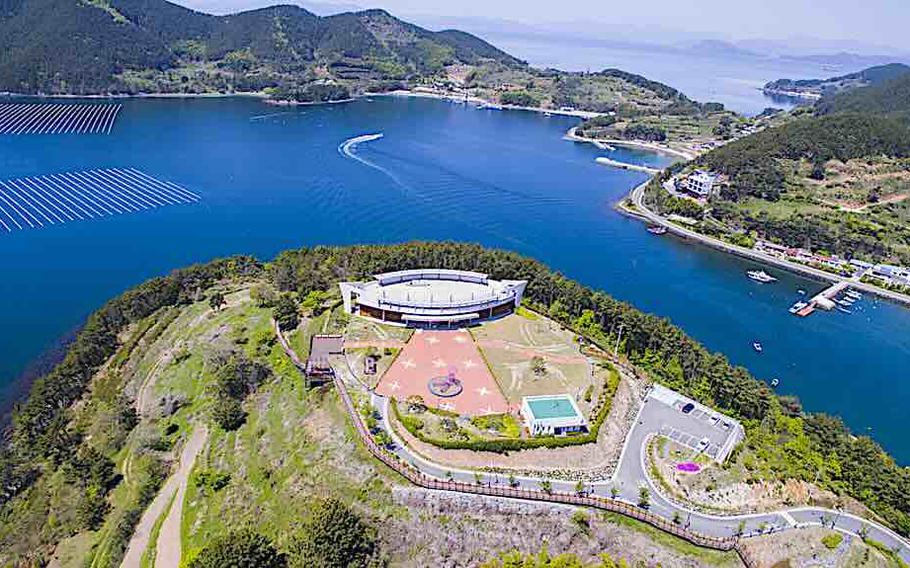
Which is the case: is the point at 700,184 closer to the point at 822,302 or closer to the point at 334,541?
the point at 822,302

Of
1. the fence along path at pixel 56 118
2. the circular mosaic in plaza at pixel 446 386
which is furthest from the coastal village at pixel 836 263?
the fence along path at pixel 56 118

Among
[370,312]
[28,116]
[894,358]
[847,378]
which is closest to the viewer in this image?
[370,312]

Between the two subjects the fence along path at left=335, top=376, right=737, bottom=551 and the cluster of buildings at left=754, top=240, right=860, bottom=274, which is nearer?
the fence along path at left=335, top=376, right=737, bottom=551

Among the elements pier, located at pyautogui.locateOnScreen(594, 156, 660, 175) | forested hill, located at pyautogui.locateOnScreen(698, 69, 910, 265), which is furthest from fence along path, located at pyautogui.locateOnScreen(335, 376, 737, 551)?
pier, located at pyautogui.locateOnScreen(594, 156, 660, 175)

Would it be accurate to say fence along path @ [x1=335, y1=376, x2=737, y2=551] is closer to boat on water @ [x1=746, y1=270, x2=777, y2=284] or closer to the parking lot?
the parking lot

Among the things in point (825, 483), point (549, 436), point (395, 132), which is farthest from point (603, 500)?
point (395, 132)

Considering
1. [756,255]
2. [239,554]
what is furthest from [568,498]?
[756,255]

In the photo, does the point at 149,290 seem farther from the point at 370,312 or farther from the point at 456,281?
the point at 456,281
